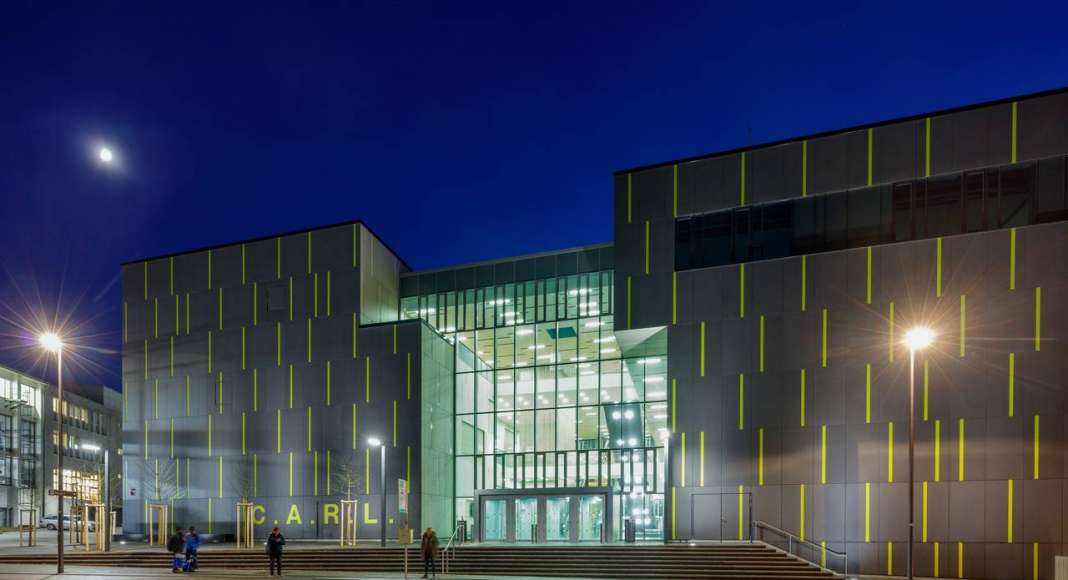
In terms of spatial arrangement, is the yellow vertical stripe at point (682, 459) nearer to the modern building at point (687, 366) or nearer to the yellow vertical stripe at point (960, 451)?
the modern building at point (687, 366)

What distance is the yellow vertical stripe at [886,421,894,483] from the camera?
28.8 metres

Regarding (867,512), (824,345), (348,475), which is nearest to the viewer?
(867,512)

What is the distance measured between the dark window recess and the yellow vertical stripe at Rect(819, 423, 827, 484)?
7.08 meters

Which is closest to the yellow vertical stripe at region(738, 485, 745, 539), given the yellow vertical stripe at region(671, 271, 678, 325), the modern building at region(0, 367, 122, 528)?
the yellow vertical stripe at region(671, 271, 678, 325)

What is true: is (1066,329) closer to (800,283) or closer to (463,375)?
(800,283)

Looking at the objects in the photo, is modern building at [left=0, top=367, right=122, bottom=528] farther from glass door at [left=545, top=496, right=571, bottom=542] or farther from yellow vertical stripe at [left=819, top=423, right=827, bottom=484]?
yellow vertical stripe at [left=819, top=423, right=827, bottom=484]

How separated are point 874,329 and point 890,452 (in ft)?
14.9

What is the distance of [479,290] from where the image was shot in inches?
1704

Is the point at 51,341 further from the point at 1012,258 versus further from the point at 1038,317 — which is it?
the point at 1038,317

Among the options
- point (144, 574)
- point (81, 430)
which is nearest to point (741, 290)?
point (144, 574)

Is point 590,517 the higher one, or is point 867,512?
point 867,512

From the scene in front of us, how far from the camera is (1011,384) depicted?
2762 cm

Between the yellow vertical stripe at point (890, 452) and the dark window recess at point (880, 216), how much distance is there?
7026 millimetres

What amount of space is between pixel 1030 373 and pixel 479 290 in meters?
25.8
